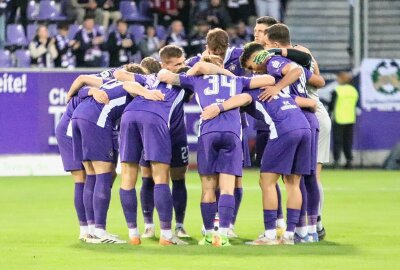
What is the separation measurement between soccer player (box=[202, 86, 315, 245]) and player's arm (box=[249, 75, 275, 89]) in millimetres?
118

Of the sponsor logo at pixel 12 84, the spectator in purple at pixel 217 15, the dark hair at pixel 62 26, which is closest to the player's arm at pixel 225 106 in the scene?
the sponsor logo at pixel 12 84

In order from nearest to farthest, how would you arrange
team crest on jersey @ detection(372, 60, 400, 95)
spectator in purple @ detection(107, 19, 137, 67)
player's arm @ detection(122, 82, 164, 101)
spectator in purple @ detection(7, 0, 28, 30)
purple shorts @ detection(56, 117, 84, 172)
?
player's arm @ detection(122, 82, 164, 101)
purple shorts @ detection(56, 117, 84, 172)
team crest on jersey @ detection(372, 60, 400, 95)
spectator in purple @ detection(107, 19, 137, 67)
spectator in purple @ detection(7, 0, 28, 30)

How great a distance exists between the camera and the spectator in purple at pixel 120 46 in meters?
25.9

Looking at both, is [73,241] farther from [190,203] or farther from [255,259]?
[190,203]

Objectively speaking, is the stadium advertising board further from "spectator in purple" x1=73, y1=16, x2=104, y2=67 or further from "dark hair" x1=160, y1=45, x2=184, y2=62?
"dark hair" x1=160, y1=45, x2=184, y2=62

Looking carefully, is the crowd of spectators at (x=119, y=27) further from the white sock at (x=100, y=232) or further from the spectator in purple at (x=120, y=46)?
the white sock at (x=100, y=232)

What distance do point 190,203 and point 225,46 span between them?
5329mm

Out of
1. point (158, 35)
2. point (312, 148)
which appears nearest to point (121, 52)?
point (158, 35)

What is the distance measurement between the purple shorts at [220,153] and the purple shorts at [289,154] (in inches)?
11.2

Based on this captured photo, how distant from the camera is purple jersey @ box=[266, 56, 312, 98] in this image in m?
12.5

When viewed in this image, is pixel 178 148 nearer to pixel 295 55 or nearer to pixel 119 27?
pixel 295 55

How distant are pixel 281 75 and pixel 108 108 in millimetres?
1791

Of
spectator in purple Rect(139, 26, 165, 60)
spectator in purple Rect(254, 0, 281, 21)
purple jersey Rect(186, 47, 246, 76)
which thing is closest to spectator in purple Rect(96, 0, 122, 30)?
spectator in purple Rect(139, 26, 165, 60)

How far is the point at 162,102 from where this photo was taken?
1260cm
